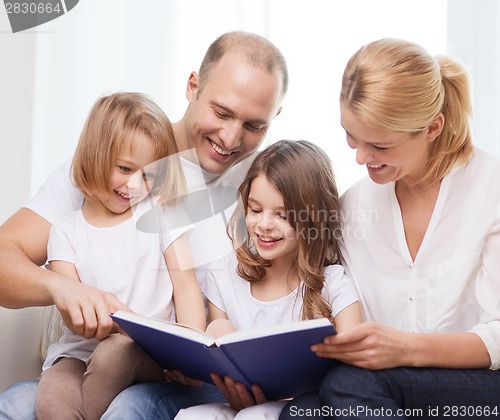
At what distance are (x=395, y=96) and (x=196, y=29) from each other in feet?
3.57

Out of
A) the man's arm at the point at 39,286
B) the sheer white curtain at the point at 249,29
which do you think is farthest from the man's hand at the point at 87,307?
the sheer white curtain at the point at 249,29

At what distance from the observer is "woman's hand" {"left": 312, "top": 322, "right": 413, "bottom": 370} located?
1.15 m

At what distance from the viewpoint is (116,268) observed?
59.5 inches

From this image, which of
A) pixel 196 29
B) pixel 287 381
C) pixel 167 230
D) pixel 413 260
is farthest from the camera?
pixel 196 29

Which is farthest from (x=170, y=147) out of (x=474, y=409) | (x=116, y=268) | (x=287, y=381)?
(x=474, y=409)

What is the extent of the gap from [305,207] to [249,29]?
0.91 m

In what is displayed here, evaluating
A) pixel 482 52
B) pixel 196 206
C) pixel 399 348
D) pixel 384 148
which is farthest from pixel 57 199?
pixel 482 52

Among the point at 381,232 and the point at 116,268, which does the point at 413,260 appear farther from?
the point at 116,268

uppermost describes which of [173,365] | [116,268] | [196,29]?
[196,29]

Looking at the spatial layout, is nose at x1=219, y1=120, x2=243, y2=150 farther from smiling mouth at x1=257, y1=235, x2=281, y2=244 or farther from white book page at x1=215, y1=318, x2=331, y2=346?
white book page at x1=215, y1=318, x2=331, y2=346

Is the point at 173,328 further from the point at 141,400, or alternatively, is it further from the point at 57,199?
the point at 57,199

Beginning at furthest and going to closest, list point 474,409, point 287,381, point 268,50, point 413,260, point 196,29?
point 196,29 → point 268,50 → point 413,260 → point 287,381 → point 474,409

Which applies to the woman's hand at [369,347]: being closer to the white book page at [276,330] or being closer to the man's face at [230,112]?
the white book page at [276,330]

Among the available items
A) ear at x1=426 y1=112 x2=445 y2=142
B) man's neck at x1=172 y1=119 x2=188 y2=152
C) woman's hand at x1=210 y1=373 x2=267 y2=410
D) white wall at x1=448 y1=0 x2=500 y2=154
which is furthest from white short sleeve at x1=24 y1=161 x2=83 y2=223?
white wall at x1=448 y1=0 x2=500 y2=154
